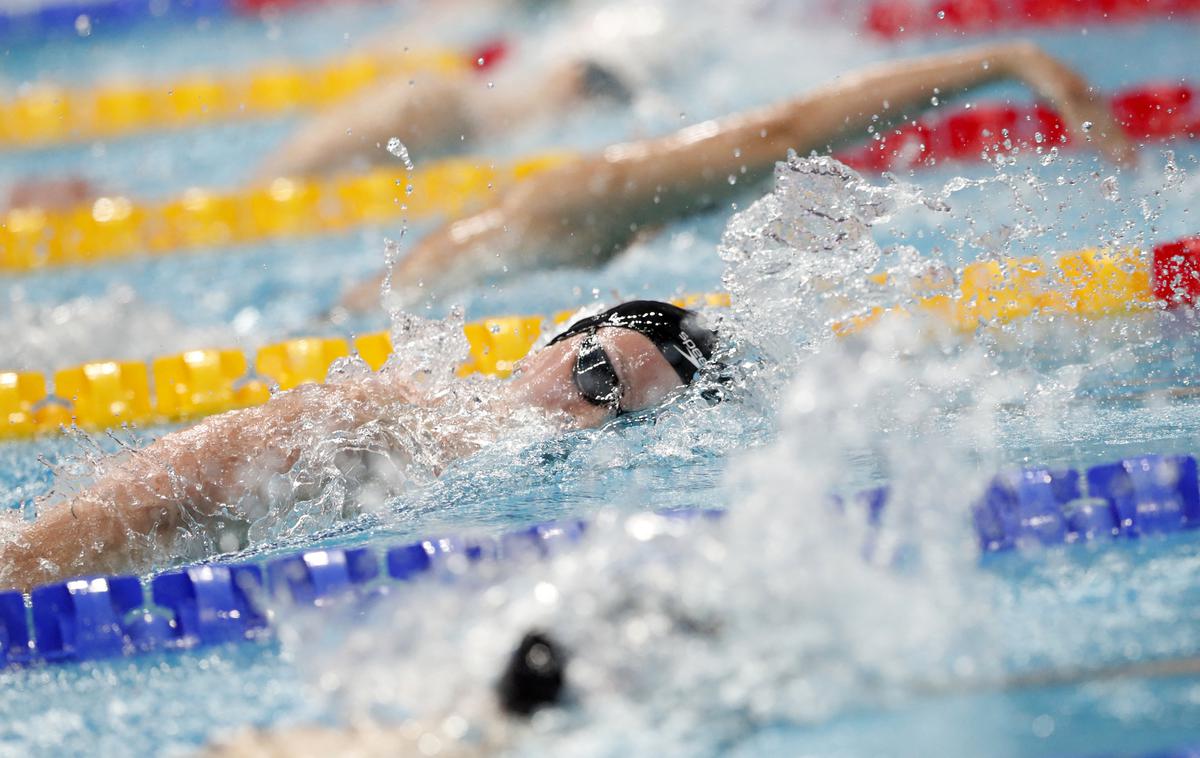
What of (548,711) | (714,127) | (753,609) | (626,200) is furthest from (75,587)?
(714,127)

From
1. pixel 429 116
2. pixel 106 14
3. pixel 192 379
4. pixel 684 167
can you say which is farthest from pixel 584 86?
pixel 106 14

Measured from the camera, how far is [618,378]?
2191 mm

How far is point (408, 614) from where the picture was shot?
1604 millimetres

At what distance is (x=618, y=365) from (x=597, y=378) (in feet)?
0.13

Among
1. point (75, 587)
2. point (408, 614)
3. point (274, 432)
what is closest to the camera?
point (408, 614)

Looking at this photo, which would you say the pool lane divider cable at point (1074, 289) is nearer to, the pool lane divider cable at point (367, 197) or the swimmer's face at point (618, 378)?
the swimmer's face at point (618, 378)

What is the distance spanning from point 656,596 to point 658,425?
820mm

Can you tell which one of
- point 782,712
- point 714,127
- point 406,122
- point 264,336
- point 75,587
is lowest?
point 782,712

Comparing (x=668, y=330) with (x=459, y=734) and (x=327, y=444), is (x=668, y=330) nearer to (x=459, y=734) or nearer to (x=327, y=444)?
(x=327, y=444)

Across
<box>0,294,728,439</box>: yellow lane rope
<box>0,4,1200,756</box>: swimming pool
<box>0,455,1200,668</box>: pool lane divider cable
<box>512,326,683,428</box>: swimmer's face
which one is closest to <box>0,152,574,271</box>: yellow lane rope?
<box>0,294,728,439</box>: yellow lane rope

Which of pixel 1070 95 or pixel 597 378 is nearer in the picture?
pixel 597 378

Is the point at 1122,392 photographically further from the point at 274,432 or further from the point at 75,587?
the point at 75,587

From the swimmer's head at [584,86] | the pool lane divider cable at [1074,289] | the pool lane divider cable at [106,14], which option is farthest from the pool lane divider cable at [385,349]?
the pool lane divider cable at [106,14]

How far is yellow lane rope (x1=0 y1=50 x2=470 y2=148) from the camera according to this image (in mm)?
5719
